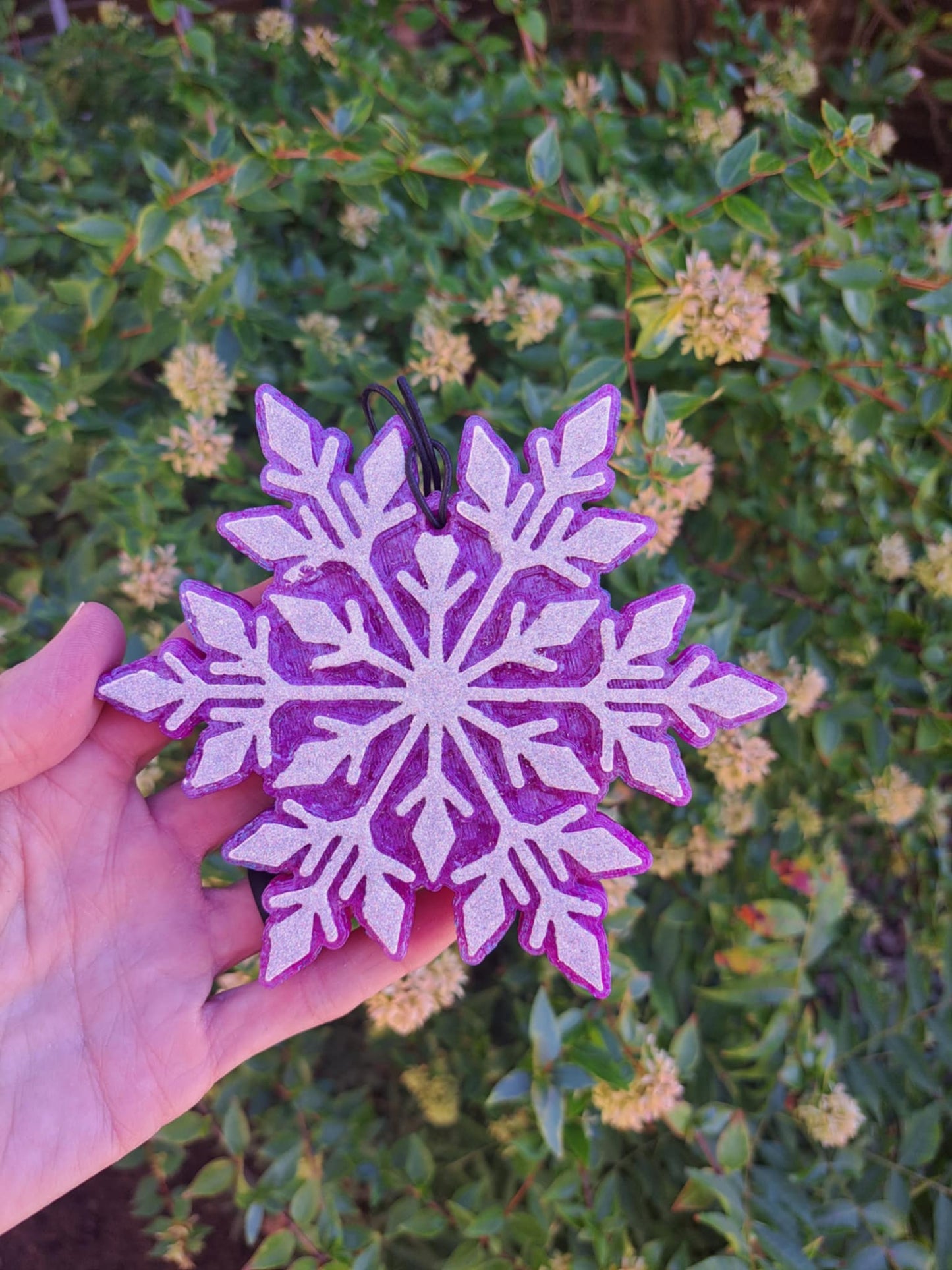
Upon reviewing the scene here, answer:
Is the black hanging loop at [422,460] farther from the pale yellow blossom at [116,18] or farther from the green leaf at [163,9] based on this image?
the pale yellow blossom at [116,18]

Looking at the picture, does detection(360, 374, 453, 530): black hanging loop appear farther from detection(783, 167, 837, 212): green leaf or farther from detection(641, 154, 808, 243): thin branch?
detection(783, 167, 837, 212): green leaf

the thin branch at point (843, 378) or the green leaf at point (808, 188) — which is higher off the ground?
the green leaf at point (808, 188)

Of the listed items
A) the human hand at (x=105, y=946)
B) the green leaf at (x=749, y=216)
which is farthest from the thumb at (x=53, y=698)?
the green leaf at (x=749, y=216)

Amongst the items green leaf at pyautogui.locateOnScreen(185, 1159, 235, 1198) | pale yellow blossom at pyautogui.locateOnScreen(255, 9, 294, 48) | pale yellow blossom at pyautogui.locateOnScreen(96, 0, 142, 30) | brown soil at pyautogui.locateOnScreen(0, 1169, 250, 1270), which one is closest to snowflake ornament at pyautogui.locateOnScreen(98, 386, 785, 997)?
green leaf at pyautogui.locateOnScreen(185, 1159, 235, 1198)

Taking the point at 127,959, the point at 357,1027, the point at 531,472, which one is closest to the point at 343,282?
the point at 531,472

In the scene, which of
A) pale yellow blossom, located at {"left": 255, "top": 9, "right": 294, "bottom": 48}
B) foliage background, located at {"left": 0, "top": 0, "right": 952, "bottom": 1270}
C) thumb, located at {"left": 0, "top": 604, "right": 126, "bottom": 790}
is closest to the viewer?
thumb, located at {"left": 0, "top": 604, "right": 126, "bottom": 790}
